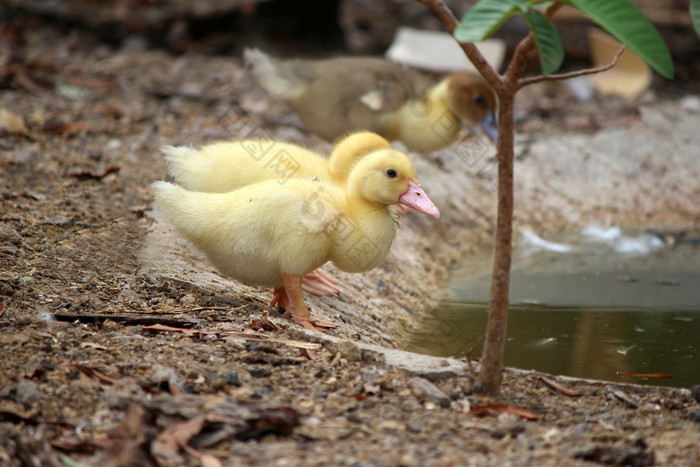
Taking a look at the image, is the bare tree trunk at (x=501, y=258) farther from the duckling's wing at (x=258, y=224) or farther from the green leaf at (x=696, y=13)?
the duckling's wing at (x=258, y=224)

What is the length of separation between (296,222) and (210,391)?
42.6 inches

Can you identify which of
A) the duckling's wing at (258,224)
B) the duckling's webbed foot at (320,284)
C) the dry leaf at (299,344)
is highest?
the duckling's wing at (258,224)

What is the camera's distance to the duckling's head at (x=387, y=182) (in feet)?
12.8

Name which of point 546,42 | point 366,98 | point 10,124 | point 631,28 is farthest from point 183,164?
point 10,124

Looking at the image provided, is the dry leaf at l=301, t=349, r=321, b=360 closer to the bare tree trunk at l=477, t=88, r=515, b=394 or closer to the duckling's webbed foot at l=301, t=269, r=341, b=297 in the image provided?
the bare tree trunk at l=477, t=88, r=515, b=394

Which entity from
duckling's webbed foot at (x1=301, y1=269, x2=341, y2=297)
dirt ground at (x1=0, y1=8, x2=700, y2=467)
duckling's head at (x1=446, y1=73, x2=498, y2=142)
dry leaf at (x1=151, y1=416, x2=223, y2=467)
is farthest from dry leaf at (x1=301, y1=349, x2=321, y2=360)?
duckling's head at (x1=446, y1=73, x2=498, y2=142)

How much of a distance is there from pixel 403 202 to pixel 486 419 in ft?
4.79

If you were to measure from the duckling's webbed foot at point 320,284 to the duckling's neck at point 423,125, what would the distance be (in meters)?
2.11

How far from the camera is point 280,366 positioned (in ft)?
10.5

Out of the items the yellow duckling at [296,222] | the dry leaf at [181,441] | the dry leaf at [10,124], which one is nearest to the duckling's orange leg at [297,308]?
the yellow duckling at [296,222]

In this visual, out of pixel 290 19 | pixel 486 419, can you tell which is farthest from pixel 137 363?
pixel 290 19

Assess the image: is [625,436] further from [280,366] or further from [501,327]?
[280,366]

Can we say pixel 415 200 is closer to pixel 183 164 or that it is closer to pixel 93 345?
pixel 183 164

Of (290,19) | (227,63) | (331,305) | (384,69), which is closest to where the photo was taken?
(331,305)
